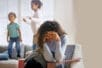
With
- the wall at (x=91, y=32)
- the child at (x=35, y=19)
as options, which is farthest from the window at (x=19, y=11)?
the wall at (x=91, y=32)

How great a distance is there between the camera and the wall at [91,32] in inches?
69.9

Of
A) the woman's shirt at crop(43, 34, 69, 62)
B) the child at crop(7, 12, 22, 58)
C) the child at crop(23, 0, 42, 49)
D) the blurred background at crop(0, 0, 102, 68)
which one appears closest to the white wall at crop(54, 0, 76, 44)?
the blurred background at crop(0, 0, 102, 68)

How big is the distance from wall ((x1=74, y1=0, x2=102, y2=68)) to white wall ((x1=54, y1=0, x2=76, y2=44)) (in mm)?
346

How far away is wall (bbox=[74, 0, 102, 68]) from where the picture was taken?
1775 mm

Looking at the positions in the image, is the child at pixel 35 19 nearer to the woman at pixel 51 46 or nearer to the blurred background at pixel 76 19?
the blurred background at pixel 76 19

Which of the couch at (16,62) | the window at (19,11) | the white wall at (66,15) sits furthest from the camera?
the window at (19,11)

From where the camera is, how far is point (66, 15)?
8.55 feet

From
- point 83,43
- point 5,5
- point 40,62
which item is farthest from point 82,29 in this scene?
point 5,5

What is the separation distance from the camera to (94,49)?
179cm

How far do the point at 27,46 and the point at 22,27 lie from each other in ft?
1.03

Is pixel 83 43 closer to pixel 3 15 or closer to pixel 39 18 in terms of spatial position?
pixel 39 18

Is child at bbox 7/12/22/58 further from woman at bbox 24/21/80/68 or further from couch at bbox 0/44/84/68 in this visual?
woman at bbox 24/21/80/68

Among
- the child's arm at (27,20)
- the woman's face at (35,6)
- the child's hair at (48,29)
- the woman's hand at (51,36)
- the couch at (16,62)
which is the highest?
the woman's face at (35,6)

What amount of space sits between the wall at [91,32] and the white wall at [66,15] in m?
0.35
